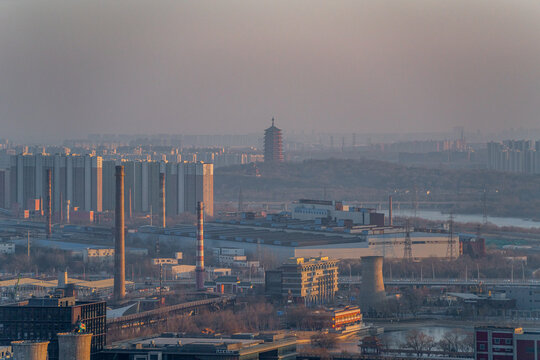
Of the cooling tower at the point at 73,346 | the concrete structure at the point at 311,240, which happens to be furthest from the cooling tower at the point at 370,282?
the cooling tower at the point at 73,346

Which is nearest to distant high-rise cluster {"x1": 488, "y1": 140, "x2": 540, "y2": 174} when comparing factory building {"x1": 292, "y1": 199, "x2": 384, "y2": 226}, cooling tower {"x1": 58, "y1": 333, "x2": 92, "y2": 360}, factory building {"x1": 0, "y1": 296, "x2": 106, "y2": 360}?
factory building {"x1": 292, "y1": 199, "x2": 384, "y2": 226}

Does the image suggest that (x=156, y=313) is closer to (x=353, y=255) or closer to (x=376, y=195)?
(x=353, y=255)

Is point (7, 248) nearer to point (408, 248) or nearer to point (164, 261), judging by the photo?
point (164, 261)

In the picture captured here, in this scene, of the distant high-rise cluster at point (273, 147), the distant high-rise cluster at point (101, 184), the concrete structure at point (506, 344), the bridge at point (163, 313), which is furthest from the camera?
the distant high-rise cluster at point (273, 147)

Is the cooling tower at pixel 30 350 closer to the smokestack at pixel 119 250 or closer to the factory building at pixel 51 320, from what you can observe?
the factory building at pixel 51 320

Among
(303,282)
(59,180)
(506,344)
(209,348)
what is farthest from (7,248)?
(506,344)

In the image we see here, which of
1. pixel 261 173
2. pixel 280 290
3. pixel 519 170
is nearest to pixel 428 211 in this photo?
pixel 261 173

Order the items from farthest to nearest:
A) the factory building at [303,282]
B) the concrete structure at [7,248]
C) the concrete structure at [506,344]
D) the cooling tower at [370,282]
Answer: the concrete structure at [7,248]
the factory building at [303,282]
the cooling tower at [370,282]
the concrete structure at [506,344]

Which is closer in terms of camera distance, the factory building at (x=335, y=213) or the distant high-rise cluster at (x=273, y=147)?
the factory building at (x=335, y=213)
